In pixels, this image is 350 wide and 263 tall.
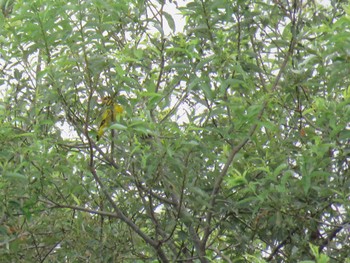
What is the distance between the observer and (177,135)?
15.2 feet

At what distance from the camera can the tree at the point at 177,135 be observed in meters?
4.53

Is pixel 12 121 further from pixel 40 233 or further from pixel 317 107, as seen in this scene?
pixel 317 107

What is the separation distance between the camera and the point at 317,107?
14.6ft

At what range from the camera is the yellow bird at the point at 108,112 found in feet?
16.0

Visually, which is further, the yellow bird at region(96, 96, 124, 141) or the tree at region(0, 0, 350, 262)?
the yellow bird at region(96, 96, 124, 141)

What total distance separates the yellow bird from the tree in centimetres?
5

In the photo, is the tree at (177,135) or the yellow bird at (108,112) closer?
the tree at (177,135)

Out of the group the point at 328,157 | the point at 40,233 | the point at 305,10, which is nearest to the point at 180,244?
the point at 40,233

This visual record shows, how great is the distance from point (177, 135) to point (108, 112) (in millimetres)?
504

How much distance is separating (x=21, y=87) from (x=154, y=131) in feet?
4.90

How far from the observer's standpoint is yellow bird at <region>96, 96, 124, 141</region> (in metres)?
4.88

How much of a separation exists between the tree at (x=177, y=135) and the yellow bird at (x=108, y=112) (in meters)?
0.05

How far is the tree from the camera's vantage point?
14.9ft

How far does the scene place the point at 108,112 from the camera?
494 cm
